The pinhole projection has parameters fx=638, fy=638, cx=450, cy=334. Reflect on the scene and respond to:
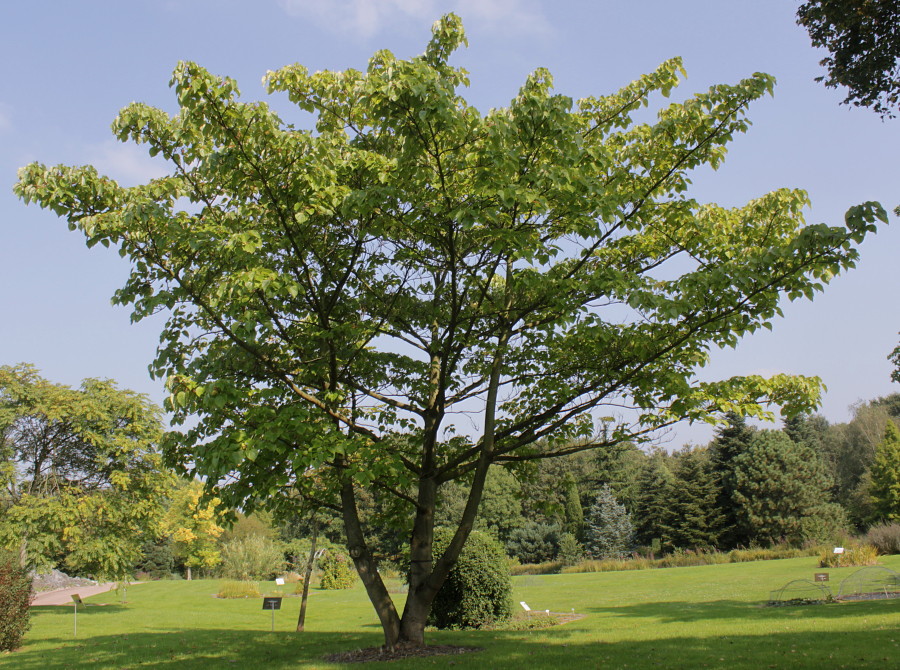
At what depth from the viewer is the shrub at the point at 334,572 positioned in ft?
117

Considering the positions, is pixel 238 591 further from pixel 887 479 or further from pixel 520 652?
pixel 887 479

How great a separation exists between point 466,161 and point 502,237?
2.88 feet

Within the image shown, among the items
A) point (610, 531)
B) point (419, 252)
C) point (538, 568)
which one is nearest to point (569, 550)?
point (538, 568)

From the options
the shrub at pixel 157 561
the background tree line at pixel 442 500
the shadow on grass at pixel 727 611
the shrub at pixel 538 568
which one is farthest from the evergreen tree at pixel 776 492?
the shrub at pixel 157 561

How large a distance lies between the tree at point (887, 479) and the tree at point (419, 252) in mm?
40655

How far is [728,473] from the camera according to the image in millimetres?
41938

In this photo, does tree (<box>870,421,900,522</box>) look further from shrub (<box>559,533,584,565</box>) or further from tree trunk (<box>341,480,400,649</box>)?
tree trunk (<box>341,480,400,649</box>)

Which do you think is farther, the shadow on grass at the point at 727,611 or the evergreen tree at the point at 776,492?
the evergreen tree at the point at 776,492

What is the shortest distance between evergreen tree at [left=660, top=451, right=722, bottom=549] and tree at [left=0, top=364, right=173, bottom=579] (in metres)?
32.0

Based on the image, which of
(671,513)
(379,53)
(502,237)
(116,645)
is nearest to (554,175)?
(502,237)

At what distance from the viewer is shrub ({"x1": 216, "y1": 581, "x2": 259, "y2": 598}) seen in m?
31.4

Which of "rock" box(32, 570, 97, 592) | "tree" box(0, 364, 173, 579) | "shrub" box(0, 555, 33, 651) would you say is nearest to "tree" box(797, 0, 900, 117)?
"shrub" box(0, 555, 33, 651)

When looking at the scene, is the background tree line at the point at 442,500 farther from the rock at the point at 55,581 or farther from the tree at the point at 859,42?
the tree at the point at 859,42

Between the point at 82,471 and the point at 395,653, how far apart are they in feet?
70.9
